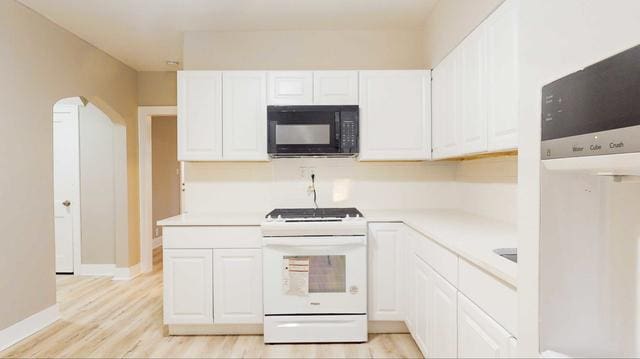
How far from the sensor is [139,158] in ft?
14.7

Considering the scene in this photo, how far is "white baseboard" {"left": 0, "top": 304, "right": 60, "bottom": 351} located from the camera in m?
2.59

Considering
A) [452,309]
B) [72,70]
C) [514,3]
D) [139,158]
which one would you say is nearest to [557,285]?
[452,309]

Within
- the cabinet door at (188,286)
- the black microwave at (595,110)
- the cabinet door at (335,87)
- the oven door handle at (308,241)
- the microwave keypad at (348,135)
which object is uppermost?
the cabinet door at (335,87)

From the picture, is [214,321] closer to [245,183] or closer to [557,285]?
[245,183]

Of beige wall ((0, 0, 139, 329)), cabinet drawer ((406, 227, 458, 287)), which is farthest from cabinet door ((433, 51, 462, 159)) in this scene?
beige wall ((0, 0, 139, 329))

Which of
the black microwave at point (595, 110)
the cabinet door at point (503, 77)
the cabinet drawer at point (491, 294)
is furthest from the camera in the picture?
the cabinet door at point (503, 77)

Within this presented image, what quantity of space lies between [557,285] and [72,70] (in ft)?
13.0

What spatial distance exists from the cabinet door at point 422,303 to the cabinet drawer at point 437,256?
7 cm

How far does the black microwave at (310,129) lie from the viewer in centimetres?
291

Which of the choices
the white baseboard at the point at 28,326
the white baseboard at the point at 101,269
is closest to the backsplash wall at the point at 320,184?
the white baseboard at the point at 28,326

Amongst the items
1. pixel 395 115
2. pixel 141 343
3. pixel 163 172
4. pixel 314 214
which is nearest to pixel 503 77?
pixel 395 115

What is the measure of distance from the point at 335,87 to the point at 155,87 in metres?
2.66

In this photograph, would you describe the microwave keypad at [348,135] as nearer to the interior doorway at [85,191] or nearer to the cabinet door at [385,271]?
the cabinet door at [385,271]

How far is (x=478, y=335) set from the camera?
4.66 feet
